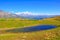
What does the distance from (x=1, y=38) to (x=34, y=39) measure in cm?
862

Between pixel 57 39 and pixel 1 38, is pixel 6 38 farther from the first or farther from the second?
pixel 57 39

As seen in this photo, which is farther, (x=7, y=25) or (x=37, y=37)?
(x=7, y=25)

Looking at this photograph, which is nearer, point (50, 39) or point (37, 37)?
point (50, 39)

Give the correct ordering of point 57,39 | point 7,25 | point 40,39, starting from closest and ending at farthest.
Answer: point 57,39 → point 40,39 → point 7,25

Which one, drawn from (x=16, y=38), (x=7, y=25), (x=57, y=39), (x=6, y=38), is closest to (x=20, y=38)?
(x=16, y=38)

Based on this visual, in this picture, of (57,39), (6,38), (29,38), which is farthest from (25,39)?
(57,39)

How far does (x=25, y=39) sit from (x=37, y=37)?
12.2 feet

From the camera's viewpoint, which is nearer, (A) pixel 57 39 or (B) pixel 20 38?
(A) pixel 57 39

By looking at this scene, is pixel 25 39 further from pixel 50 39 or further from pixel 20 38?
pixel 50 39

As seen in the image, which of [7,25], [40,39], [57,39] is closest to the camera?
[57,39]

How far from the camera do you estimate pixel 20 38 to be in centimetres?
4134

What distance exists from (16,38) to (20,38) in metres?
1.04

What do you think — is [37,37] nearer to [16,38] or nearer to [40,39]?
[40,39]

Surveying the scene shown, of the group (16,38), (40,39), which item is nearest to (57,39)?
A: (40,39)
